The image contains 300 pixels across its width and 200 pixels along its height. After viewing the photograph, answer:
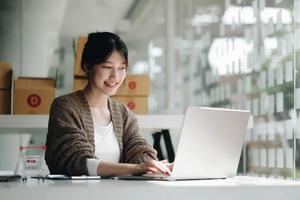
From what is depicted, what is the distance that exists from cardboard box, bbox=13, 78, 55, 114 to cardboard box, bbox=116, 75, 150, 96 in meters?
0.43

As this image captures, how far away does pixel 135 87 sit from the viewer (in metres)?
3.60

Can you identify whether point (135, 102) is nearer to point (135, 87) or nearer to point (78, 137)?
point (135, 87)

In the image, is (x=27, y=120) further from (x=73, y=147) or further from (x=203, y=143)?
(x=203, y=143)

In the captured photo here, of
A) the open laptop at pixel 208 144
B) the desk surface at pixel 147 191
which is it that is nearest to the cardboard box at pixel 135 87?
the open laptop at pixel 208 144

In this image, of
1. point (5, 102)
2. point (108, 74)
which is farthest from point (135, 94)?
point (108, 74)

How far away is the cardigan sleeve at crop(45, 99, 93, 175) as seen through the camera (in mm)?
1960

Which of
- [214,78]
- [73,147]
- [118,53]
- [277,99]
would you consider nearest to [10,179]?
[73,147]

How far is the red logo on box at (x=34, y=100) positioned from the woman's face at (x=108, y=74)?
124 cm

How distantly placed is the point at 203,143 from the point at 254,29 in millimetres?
2730

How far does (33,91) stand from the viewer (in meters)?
3.49

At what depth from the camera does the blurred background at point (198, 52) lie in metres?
3.65

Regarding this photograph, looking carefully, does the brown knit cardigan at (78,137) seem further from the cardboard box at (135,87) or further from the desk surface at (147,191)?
the cardboard box at (135,87)

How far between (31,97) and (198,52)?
2.61 meters

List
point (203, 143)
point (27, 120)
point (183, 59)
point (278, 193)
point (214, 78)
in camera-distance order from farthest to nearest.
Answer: point (183, 59), point (214, 78), point (27, 120), point (203, 143), point (278, 193)
